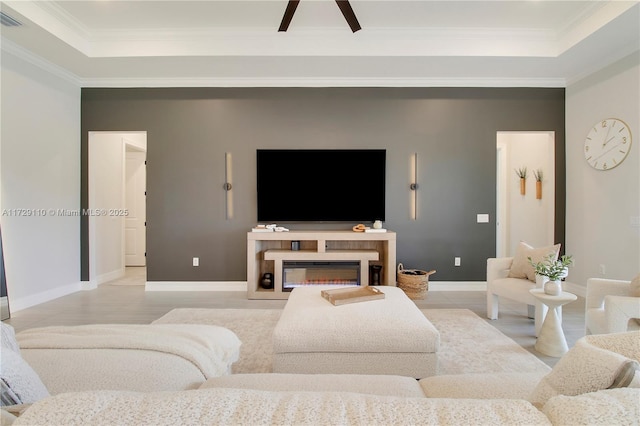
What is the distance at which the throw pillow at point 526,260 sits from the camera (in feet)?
9.73

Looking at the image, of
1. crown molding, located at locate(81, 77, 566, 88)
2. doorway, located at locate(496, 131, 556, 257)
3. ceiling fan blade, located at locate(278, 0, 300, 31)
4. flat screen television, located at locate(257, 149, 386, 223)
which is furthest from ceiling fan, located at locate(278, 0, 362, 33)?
doorway, located at locate(496, 131, 556, 257)

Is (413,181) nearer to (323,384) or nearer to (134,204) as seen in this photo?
(323,384)

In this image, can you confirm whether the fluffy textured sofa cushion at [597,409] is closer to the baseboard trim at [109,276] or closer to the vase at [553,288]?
the vase at [553,288]

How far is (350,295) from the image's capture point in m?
2.39

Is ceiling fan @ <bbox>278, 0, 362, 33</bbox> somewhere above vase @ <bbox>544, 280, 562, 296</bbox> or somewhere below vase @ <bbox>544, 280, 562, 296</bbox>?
above

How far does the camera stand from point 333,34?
3.53 m

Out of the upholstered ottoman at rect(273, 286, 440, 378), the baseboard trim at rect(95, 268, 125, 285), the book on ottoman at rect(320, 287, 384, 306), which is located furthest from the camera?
the baseboard trim at rect(95, 268, 125, 285)

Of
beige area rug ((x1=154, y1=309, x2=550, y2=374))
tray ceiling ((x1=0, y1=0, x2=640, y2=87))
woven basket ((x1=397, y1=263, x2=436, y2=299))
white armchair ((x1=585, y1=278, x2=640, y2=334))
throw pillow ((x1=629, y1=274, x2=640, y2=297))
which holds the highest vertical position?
tray ceiling ((x1=0, y1=0, x2=640, y2=87))

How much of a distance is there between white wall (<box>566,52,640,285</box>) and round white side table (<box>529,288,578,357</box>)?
1778mm

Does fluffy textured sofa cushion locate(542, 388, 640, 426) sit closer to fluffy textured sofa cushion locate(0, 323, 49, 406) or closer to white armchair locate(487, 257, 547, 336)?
fluffy textured sofa cushion locate(0, 323, 49, 406)

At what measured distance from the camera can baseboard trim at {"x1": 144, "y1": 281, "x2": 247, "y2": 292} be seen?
4.26 meters

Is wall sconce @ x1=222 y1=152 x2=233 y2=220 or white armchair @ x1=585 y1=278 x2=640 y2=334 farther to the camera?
wall sconce @ x1=222 y1=152 x2=233 y2=220

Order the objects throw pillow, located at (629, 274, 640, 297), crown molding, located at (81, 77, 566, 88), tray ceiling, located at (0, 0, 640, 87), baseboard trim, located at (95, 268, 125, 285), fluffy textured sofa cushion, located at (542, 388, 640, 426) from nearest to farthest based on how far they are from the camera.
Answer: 1. fluffy textured sofa cushion, located at (542, 388, 640, 426)
2. throw pillow, located at (629, 274, 640, 297)
3. tray ceiling, located at (0, 0, 640, 87)
4. crown molding, located at (81, 77, 566, 88)
5. baseboard trim, located at (95, 268, 125, 285)

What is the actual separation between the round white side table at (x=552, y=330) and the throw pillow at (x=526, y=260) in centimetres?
59
